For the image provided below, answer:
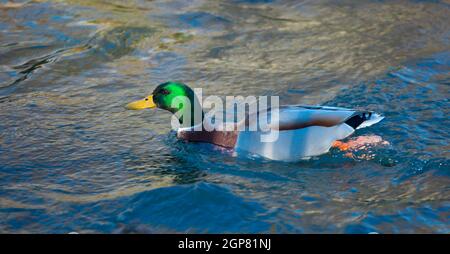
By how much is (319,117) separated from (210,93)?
184cm

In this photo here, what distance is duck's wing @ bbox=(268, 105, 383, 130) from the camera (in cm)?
640

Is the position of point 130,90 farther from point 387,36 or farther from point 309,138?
point 387,36

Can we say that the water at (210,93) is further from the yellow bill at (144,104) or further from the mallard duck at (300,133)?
the yellow bill at (144,104)

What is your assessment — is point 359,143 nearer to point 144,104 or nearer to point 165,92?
point 165,92

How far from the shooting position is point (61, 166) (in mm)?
6227

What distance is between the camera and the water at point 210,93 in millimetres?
5402

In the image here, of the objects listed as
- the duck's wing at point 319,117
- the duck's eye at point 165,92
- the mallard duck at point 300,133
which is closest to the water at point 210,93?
the mallard duck at point 300,133

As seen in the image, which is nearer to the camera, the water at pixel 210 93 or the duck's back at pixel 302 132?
the water at pixel 210 93

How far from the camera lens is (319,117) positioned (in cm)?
648

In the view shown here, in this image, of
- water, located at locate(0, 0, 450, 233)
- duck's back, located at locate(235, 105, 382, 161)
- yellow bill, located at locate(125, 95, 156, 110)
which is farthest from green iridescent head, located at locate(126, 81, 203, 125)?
duck's back, located at locate(235, 105, 382, 161)

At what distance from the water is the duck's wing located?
0.23 metres

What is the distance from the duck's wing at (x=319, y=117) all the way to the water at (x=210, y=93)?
230 millimetres

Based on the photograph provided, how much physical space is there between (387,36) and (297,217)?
15.2 feet

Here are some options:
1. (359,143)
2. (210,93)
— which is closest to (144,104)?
(210,93)
